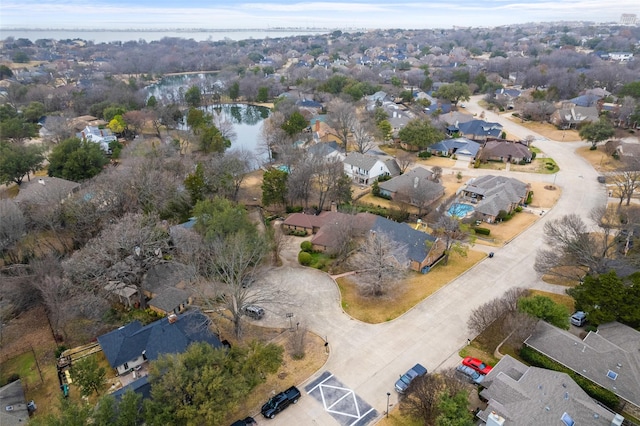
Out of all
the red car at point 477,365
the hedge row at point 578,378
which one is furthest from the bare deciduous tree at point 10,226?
Answer: the hedge row at point 578,378

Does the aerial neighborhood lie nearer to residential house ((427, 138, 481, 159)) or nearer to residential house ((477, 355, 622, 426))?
residential house ((477, 355, 622, 426))

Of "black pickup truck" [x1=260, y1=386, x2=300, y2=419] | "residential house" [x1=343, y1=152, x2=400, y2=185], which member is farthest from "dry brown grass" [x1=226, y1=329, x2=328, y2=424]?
"residential house" [x1=343, y1=152, x2=400, y2=185]

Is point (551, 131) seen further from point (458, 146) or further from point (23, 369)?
point (23, 369)

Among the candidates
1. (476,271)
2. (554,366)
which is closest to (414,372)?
(554,366)

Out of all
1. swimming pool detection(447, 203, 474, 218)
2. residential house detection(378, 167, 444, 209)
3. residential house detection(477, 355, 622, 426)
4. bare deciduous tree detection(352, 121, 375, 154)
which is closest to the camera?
residential house detection(477, 355, 622, 426)

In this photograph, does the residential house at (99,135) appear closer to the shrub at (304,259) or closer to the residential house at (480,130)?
the shrub at (304,259)

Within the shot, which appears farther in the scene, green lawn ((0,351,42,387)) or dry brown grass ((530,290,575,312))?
dry brown grass ((530,290,575,312))
